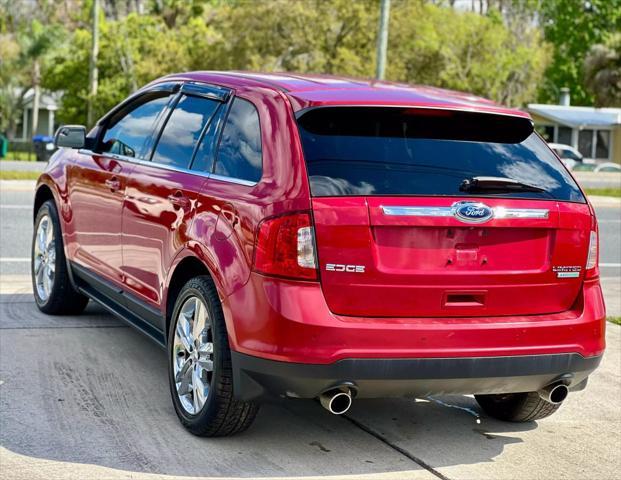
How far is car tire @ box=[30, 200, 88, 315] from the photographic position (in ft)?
24.7

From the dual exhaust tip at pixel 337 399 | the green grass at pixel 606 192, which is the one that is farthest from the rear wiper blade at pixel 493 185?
the green grass at pixel 606 192

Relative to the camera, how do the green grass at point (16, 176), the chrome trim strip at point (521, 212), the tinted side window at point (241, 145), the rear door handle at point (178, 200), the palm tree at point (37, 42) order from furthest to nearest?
the palm tree at point (37, 42)
the green grass at point (16, 176)
the rear door handle at point (178, 200)
the tinted side window at point (241, 145)
the chrome trim strip at point (521, 212)

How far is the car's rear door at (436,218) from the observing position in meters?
4.55

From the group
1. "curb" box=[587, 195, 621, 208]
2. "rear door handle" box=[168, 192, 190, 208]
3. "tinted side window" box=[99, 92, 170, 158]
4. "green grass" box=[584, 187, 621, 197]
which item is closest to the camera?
"rear door handle" box=[168, 192, 190, 208]

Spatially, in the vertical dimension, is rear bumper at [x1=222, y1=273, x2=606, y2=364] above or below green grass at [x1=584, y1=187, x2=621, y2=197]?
above

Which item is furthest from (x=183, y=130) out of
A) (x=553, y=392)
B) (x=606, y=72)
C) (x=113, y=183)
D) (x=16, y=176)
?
(x=606, y=72)

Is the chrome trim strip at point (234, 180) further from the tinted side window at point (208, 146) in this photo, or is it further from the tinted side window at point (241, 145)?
the tinted side window at point (208, 146)

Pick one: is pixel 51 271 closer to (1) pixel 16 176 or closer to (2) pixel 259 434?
(2) pixel 259 434

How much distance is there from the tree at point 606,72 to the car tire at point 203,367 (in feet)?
150

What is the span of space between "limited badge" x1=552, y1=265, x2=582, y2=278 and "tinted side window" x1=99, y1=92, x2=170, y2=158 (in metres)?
2.54

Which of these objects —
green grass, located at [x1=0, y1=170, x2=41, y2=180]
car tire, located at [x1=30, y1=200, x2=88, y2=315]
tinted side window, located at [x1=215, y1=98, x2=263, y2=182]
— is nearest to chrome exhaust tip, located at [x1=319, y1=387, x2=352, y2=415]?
tinted side window, located at [x1=215, y1=98, x2=263, y2=182]

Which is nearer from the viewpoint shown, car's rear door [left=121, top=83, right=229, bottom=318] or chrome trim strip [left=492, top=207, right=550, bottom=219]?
chrome trim strip [left=492, top=207, right=550, bottom=219]

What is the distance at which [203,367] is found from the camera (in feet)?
16.7

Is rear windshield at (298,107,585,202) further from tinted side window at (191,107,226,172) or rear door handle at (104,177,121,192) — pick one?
rear door handle at (104,177,121,192)
